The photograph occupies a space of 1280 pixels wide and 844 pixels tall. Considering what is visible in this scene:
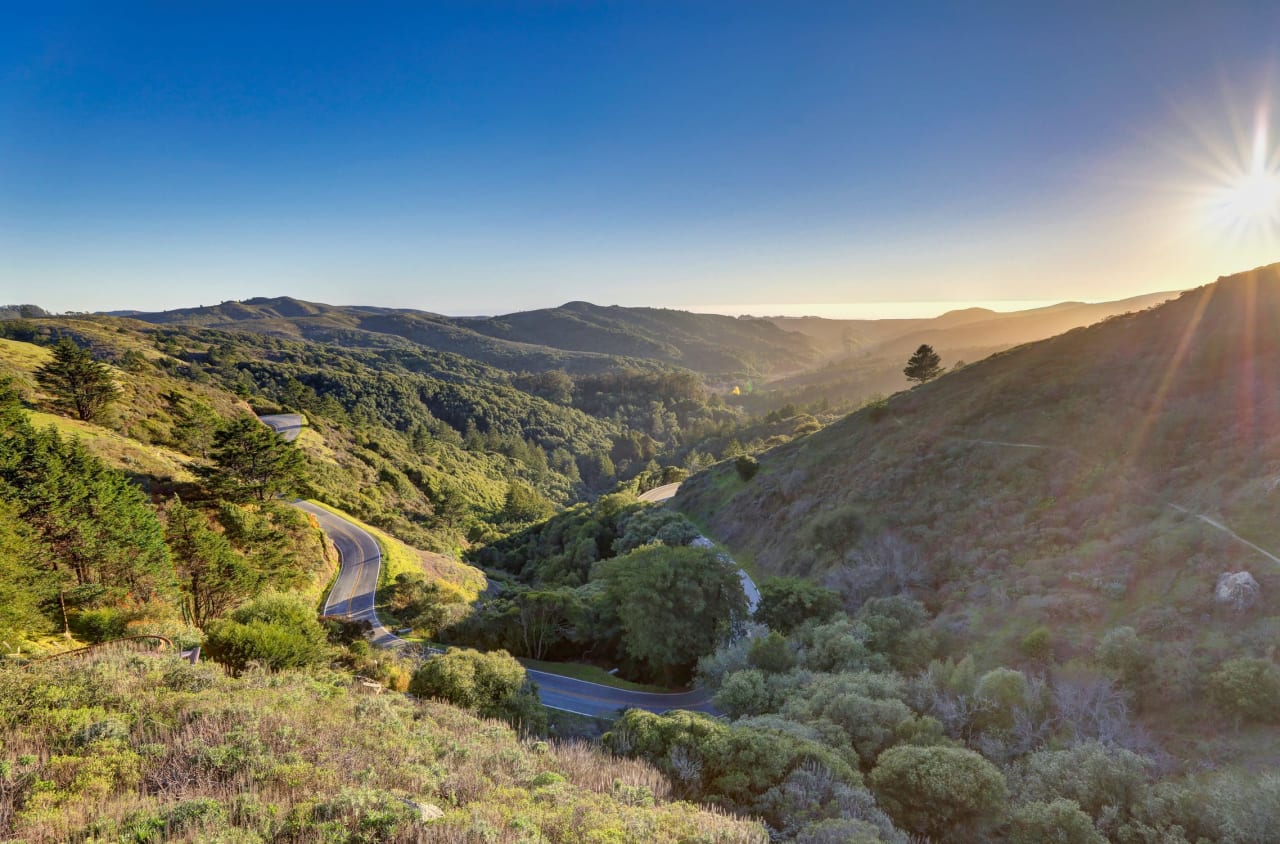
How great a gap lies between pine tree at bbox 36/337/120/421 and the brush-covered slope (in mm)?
58692

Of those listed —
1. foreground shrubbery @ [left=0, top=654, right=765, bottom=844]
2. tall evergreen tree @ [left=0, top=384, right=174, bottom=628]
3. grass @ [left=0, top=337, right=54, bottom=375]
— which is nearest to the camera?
foreground shrubbery @ [left=0, top=654, right=765, bottom=844]

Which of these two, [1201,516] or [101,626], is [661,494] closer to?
[1201,516]

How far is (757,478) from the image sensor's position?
2121 inches

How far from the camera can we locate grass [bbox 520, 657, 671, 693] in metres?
26.4

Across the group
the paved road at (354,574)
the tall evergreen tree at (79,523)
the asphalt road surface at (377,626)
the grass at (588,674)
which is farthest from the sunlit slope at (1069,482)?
the tall evergreen tree at (79,523)

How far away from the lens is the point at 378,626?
3181 cm

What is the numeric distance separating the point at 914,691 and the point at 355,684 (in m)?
17.7

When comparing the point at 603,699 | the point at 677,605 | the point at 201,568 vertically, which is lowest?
the point at 603,699

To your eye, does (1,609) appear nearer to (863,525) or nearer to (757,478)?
(863,525)

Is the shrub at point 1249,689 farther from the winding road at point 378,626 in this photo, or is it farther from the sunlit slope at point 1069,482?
the winding road at point 378,626

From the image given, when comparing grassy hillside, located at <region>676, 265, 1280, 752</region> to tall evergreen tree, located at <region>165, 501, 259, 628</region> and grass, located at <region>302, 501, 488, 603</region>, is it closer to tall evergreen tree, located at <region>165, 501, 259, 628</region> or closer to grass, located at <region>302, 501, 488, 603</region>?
grass, located at <region>302, 501, 488, 603</region>

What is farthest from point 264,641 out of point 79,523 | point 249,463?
point 249,463

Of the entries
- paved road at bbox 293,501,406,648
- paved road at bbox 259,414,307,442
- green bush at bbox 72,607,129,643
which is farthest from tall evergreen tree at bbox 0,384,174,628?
paved road at bbox 259,414,307,442

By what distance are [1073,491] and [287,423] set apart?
9353cm
